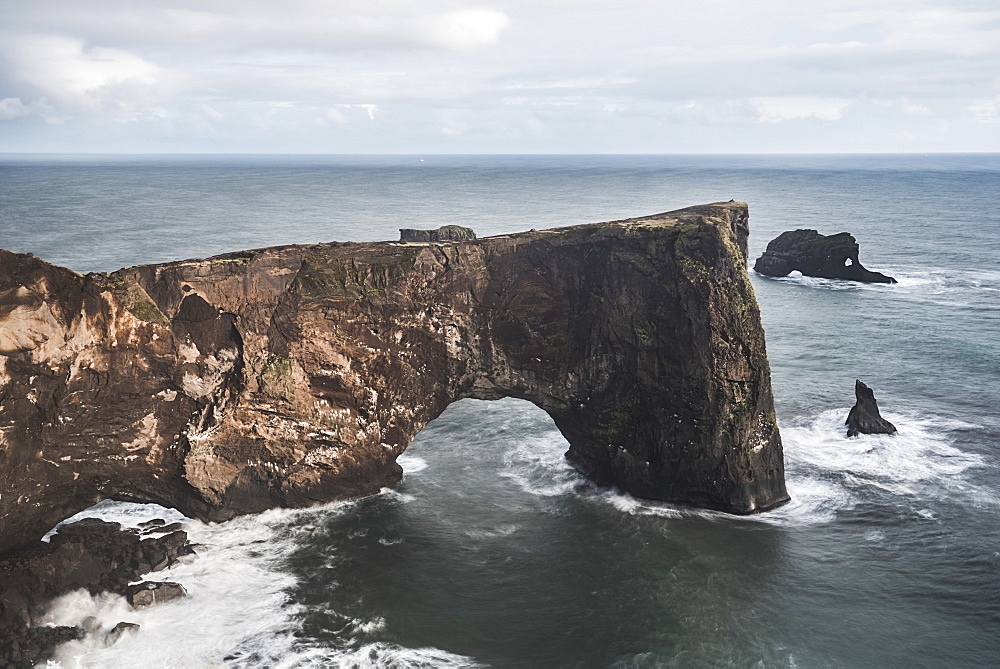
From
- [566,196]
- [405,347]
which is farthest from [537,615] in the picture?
[566,196]

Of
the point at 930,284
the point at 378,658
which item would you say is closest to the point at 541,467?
the point at 378,658

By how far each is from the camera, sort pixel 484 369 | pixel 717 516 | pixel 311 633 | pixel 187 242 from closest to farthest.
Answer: pixel 311 633, pixel 717 516, pixel 484 369, pixel 187 242

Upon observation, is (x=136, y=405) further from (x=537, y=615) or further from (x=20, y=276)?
(x=537, y=615)

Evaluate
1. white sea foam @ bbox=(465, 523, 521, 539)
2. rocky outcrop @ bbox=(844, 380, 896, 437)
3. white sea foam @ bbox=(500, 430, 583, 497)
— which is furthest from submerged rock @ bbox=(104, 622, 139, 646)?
rocky outcrop @ bbox=(844, 380, 896, 437)

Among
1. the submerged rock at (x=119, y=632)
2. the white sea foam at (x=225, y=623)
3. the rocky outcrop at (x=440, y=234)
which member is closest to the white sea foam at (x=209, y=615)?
the white sea foam at (x=225, y=623)

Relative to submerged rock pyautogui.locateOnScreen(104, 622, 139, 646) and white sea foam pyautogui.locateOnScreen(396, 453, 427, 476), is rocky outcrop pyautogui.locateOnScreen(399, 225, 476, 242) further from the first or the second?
submerged rock pyautogui.locateOnScreen(104, 622, 139, 646)

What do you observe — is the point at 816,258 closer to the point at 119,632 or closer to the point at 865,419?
the point at 865,419

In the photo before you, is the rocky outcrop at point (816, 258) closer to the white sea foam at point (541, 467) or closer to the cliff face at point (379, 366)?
the cliff face at point (379, 366)
